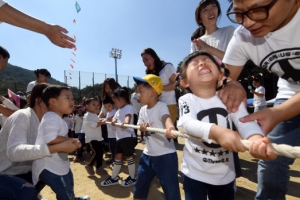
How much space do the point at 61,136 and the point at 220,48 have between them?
2042 millimetres

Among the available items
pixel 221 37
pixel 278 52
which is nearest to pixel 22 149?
pixel 278 52

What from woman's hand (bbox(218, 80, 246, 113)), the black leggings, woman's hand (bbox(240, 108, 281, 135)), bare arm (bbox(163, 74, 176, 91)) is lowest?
the black leggings

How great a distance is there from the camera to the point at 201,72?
157 centimetres

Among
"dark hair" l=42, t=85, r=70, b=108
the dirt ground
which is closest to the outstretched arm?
"dark hair" l=42, t=85, r=70, b=108

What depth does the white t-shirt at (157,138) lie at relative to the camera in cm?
246

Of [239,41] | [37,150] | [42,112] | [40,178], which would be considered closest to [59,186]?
[40,178]

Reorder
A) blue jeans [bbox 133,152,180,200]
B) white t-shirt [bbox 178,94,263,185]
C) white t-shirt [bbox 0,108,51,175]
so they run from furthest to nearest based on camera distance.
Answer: blue jeans [bbox 133,152,180,200]
white t-shirt [bbox 0,108,51,175]
white t-shirt [bbox 178,94,263,185]

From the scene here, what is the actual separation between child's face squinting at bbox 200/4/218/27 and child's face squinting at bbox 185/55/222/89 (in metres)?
1.43

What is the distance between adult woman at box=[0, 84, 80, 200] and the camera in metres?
1.95

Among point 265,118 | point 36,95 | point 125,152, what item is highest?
point 36,95

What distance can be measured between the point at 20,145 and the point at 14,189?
1.21 ft

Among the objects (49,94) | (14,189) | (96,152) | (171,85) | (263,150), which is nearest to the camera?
(263,150)

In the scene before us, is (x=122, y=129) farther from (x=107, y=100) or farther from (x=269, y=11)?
(x=269, y=11)

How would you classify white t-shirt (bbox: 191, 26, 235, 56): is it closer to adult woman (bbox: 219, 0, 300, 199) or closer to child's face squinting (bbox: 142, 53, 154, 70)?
child's face squinting (bbox: 142, 53, 154, 70)
